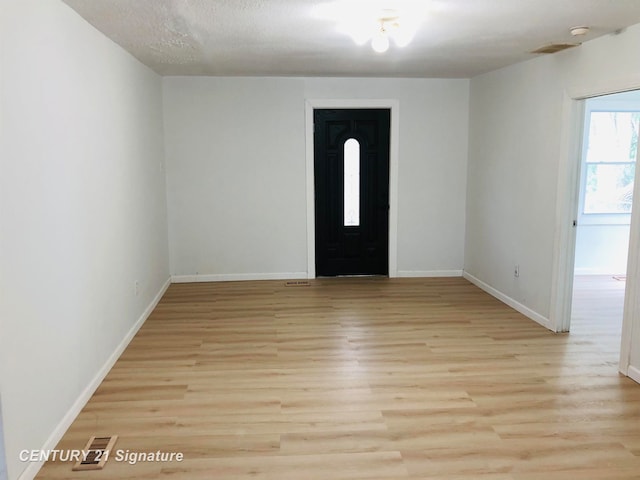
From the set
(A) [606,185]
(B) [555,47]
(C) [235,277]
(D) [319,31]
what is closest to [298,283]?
(C) [235,277]

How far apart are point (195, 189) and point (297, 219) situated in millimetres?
1194

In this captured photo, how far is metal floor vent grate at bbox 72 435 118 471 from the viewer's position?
251 cm

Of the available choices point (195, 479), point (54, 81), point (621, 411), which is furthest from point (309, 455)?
point (54, 81)

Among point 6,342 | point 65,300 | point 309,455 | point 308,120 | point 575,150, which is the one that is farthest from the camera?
point 308,120

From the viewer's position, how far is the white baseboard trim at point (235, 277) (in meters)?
6.18

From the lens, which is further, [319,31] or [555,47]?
[555,47]

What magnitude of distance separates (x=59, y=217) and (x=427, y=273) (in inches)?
178

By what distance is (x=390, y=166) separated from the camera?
244 inches

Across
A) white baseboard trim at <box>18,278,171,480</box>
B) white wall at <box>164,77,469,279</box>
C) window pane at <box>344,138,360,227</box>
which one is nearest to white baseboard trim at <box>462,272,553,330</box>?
white wall at <box>164,77,469,279</box>

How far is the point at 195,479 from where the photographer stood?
7.92 ft

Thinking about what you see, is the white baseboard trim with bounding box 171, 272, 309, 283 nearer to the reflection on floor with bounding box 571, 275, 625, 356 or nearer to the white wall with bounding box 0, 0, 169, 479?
the white wall with bounding box 0, 0, 169, 479

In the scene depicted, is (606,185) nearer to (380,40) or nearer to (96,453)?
(380,40)

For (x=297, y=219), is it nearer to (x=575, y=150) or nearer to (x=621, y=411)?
(x=575, y=150)

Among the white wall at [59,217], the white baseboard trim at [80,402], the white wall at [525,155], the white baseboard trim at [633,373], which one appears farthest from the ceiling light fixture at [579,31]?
the white baseboard trim at [80,402]
